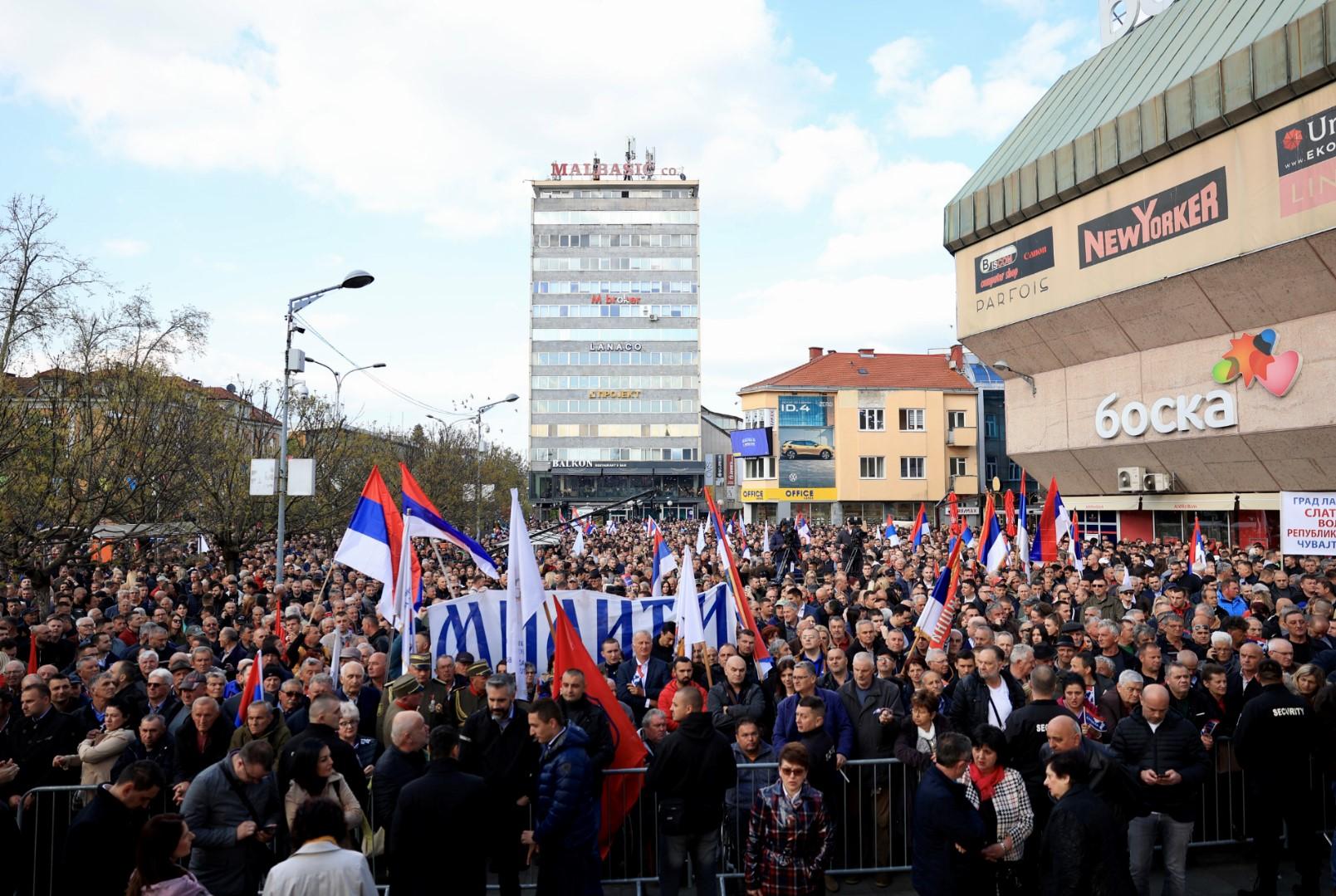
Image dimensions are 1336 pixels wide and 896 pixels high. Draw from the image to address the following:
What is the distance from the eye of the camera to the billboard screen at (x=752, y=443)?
6800 cm

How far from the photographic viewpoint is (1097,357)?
37.3 m

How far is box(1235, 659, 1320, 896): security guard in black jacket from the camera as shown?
21.9 ft

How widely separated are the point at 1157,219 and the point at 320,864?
3365 centimetres

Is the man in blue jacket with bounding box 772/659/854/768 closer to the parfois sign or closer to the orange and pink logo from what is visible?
the parfois sign

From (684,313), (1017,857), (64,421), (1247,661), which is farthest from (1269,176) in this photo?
(684,313)

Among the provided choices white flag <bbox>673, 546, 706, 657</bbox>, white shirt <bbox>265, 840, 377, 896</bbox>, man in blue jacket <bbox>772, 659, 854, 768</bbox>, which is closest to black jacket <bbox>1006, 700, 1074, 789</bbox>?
man in blue jacket <bbox>772, 659, 854, 768</bbox>

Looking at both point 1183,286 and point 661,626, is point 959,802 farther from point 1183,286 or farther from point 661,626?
point 1183,286

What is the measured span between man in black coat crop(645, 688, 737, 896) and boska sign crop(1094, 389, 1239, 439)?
30976 mm

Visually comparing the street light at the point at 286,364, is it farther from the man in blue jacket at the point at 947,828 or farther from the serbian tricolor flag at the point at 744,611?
the man in blue jacket at the point at 947,828

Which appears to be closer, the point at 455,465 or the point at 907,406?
the point at 455,465

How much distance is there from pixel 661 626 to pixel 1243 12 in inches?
1181

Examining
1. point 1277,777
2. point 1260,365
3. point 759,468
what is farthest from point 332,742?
point 759,468

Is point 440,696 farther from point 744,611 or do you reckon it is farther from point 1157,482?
point 1157,482

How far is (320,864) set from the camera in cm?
421
